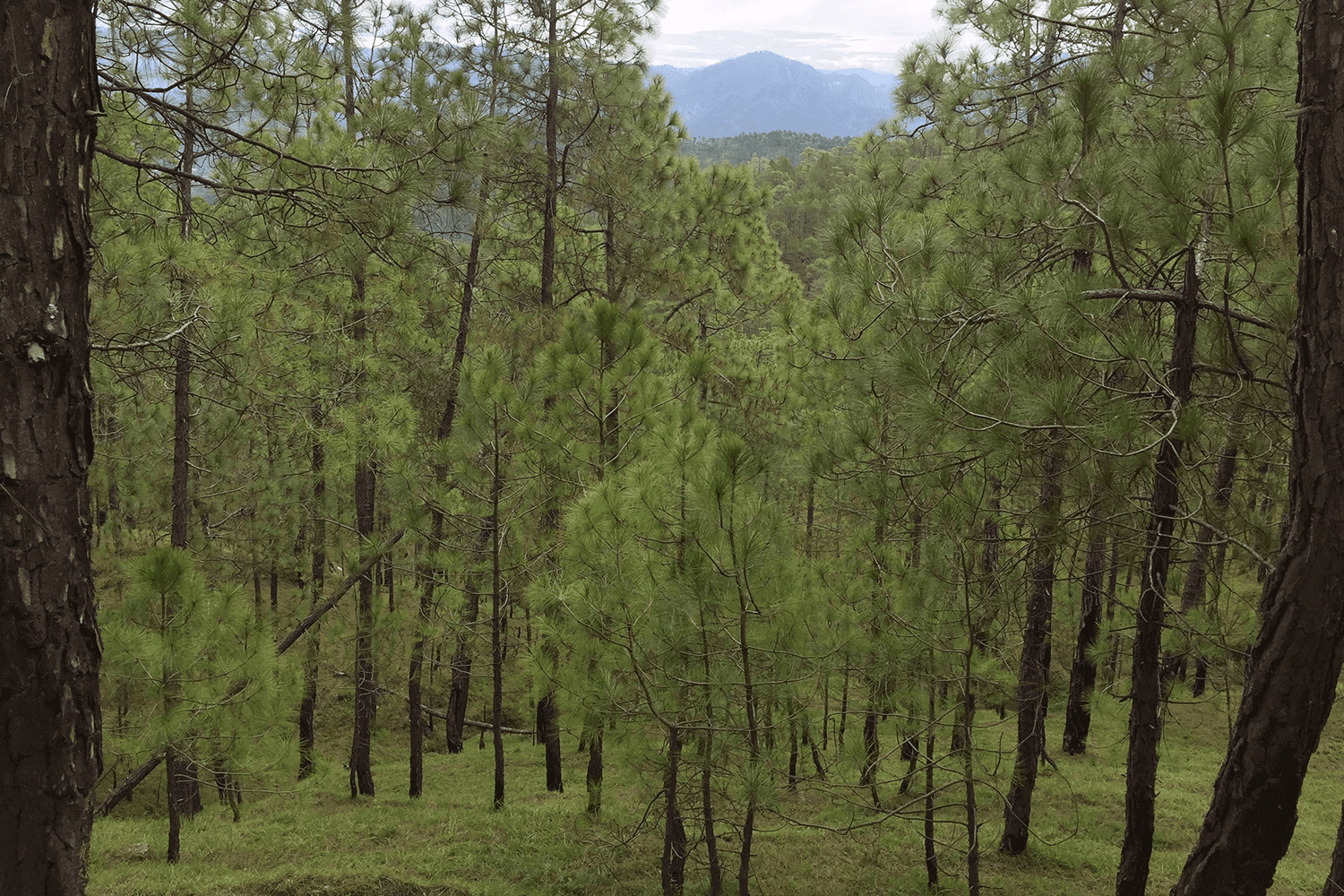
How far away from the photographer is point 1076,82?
3.48 metres

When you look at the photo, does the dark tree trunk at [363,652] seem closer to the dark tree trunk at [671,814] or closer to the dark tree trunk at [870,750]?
the dark tree trunk at [671,814]

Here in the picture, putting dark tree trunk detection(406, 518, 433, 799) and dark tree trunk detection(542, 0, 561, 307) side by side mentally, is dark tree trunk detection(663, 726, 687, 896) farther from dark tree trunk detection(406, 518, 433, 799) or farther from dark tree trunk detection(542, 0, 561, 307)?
dark tree trunk detection(542, 0, 561, 307)

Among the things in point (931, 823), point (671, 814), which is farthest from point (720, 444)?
point (931, 823)

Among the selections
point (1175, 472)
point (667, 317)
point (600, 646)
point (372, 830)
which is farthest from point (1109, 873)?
point (667, 317)

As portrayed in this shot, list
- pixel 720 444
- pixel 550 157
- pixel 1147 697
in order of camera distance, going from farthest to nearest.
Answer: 1. pixel 550 157
2. pixel 1147 697
3. pixel 720 444

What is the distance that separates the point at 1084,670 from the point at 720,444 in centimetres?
771

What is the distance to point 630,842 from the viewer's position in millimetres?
5938

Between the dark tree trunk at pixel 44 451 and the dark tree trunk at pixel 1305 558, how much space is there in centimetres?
423

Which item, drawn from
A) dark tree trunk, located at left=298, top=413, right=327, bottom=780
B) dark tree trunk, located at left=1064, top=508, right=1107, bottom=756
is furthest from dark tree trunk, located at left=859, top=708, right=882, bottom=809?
dark tree trunk, located at left=298, top=413, right=327, bottom=780

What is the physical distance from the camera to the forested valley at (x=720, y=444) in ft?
10.1

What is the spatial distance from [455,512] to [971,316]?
569 cm

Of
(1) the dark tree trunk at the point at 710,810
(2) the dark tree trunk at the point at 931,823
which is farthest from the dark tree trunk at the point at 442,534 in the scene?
(2) the dark tree trunk at the point at 931,823

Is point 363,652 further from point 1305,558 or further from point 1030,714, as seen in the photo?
point 1305,558

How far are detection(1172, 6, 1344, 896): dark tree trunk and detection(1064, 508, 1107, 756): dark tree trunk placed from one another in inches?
135
